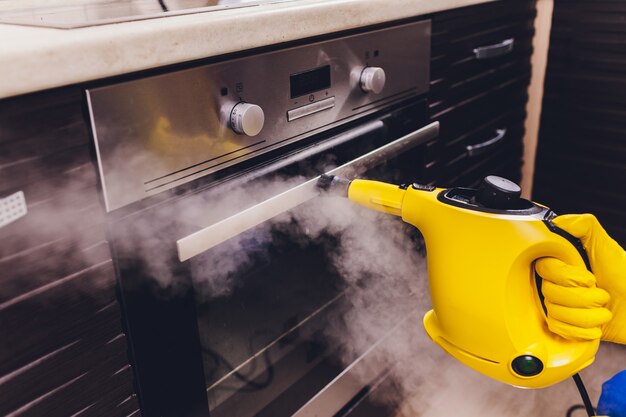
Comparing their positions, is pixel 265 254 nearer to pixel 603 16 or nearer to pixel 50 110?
pixel 50 110

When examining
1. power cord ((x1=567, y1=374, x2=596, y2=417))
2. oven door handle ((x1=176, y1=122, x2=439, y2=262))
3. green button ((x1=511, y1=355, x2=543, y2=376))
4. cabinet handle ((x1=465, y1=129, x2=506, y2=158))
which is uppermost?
oven door handle ((x1=176, y1=122, x2=439, y2=262))

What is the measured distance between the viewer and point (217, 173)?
744mm

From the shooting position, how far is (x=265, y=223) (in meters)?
0.85

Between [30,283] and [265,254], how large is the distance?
369 mm

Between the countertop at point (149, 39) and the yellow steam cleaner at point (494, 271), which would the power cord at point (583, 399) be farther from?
the countertop at point (149, 39)

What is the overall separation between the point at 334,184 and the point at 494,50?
629mm

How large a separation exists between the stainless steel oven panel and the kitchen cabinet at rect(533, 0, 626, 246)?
2.29ft

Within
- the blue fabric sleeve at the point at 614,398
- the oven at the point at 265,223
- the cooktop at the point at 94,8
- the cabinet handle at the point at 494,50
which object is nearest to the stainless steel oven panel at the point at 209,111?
the oven at the point at 265,223

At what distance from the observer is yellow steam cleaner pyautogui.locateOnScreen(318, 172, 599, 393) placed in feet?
2.22

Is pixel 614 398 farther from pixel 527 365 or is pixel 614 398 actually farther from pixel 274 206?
pixel 274 206

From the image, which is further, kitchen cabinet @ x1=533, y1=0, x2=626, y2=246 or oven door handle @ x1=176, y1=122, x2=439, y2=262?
kitchen cabinet @ x1=533, y1=0, x2=626, y2=246

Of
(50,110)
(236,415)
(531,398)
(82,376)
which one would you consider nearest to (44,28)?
(50,110)

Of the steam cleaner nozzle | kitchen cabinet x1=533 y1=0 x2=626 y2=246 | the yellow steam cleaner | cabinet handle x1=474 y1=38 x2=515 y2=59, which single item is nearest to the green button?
the yellow steam cleaner

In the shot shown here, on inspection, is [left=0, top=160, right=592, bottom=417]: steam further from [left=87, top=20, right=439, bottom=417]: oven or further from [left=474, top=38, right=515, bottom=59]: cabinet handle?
[left=474, top=38, right=515, bottom=59]: cabinet handle
